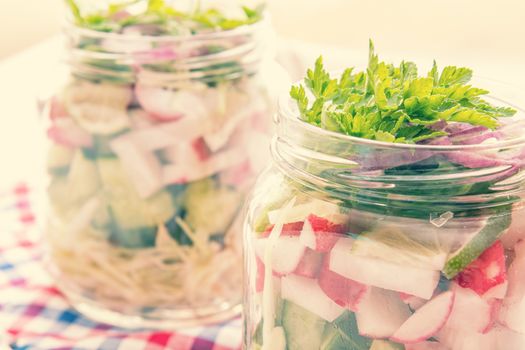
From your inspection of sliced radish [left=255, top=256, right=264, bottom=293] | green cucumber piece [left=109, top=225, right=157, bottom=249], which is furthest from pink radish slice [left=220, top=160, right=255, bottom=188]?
sliced radish [left=255, top=256, right=264, bottom=293]

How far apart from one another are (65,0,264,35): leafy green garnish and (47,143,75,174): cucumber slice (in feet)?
0.57

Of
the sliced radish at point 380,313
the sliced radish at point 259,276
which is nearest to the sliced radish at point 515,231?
the sliced radish at point 380,313

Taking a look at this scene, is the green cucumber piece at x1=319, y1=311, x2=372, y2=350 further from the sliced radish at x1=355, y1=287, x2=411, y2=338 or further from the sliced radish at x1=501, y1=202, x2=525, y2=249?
the sliced radish at x1=501, y1=202, x2=525, y2=249

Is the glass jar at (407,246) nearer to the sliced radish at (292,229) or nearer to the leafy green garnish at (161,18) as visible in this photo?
the sliced radish at (292,229)

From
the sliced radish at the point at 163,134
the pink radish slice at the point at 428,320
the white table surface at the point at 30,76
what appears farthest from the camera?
the white table surface at the point at 30,76

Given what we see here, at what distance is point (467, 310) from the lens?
2.17ft

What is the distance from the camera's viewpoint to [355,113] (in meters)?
0.71

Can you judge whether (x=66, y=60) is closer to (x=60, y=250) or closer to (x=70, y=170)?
(x=70, y=170)

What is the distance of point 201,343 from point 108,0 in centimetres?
57

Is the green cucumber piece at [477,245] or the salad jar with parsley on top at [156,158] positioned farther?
the salad jar with parsley on top at [156,158]

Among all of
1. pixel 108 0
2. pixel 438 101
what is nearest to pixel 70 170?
pixel 108 0

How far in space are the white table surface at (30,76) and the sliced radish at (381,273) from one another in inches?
34.0

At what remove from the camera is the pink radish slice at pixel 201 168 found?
1067 millimetres

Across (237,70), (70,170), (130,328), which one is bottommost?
(130,328)
